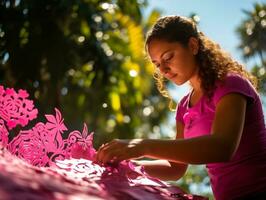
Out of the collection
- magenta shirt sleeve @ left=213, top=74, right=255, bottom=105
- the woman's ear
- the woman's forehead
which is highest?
the woman's ear

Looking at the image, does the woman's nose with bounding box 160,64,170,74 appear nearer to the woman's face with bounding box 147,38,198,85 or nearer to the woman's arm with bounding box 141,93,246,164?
the woman's face with bounding box 147,38,198,85

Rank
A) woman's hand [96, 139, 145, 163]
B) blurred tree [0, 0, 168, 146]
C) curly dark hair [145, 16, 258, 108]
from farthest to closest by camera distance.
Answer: blurred tree [0, 0, 168, 146] → curly dark hair [145, 16, 258, 108] → woman's hand [96, 139, 145, 163]

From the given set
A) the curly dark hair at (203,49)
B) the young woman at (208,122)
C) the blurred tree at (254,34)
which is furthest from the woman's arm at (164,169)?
the blurred tree at (254,34)

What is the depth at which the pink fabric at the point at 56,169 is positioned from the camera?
0.66m

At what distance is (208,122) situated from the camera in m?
1.30

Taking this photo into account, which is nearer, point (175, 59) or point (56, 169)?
point (56, 169)

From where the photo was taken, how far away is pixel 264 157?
1.21m

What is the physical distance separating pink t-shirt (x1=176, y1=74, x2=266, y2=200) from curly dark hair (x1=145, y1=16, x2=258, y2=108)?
0.05 meters

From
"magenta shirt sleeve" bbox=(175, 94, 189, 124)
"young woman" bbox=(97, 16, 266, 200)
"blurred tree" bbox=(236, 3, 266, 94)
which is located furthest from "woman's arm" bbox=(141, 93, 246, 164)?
"blurred tree" bbox=(236, 3, 266, 94)

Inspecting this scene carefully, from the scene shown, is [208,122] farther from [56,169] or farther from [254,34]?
[254,34]

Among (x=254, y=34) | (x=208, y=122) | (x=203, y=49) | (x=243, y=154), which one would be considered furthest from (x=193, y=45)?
(x=254, y=34)

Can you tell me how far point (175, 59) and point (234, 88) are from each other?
Answer: 0.70 ft

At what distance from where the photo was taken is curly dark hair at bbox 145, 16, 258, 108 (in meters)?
1.30

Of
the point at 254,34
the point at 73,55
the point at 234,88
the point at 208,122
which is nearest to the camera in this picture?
the point at 234,88
